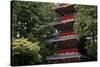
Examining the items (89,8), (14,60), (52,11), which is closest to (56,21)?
(52,11)

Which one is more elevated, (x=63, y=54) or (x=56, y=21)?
(x=56, y=21)

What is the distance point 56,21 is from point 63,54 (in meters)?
0.54

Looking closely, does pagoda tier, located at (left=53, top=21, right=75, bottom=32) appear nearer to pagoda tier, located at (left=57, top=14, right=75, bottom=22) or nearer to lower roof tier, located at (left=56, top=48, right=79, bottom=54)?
pagoda tier, located at (left=57, top=14, right=75, bottom=22)

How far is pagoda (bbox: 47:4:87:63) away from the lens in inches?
143

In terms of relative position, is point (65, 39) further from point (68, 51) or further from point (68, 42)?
point (68, 51)

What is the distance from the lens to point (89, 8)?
3824 millimetres

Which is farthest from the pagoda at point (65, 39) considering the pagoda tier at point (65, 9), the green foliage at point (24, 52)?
the green foliage at point (24, 52)

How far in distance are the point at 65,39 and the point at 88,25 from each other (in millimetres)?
482

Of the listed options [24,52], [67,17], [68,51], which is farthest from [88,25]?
[24,52]

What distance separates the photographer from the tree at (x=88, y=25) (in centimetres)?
375

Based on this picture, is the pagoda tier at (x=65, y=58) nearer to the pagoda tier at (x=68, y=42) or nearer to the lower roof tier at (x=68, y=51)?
the lower roof tier at (x=68, y=51)

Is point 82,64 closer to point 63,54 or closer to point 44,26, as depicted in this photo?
point 63,54

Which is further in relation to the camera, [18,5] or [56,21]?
[56,21]

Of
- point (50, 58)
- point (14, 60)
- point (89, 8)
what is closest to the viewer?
point (14, 60)
